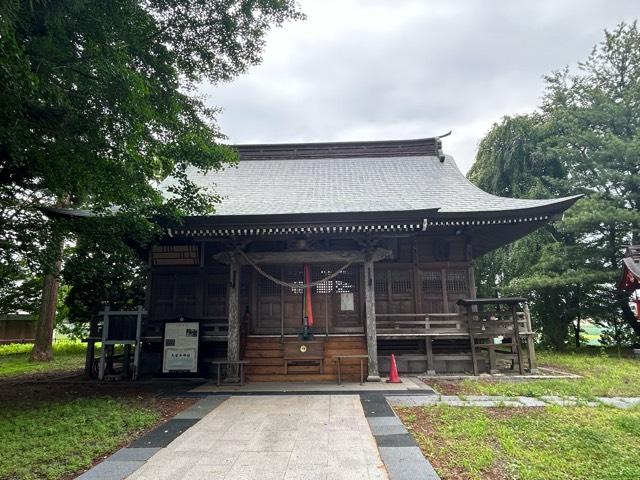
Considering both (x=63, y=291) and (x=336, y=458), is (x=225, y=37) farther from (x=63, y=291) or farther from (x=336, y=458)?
(x=63, y=291)

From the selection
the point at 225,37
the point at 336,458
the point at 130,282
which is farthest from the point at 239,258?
the point at 130,282

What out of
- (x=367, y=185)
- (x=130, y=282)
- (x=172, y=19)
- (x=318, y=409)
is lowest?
(x=318, y=409)

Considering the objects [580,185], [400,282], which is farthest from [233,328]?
[580,185]

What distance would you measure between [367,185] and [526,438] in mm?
9111

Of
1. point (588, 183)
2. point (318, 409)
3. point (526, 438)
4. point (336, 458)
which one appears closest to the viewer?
point (336, 458)

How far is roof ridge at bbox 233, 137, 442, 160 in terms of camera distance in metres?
15.2

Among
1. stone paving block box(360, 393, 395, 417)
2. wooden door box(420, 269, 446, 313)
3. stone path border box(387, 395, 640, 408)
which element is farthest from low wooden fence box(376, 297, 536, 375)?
stone paving block box(360, 393, 395, 417)

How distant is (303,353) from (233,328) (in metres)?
1.80

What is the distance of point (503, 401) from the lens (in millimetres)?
6508

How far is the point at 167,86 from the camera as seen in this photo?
7.29 m

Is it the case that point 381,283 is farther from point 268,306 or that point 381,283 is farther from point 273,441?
point 273,441

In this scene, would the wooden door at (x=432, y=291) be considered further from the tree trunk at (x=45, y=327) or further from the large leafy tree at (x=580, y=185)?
the tree trunk at (x=45, y=327)

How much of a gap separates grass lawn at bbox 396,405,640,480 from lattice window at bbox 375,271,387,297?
14.8 feet

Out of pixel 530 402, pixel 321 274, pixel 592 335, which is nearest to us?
pixel 530 402
